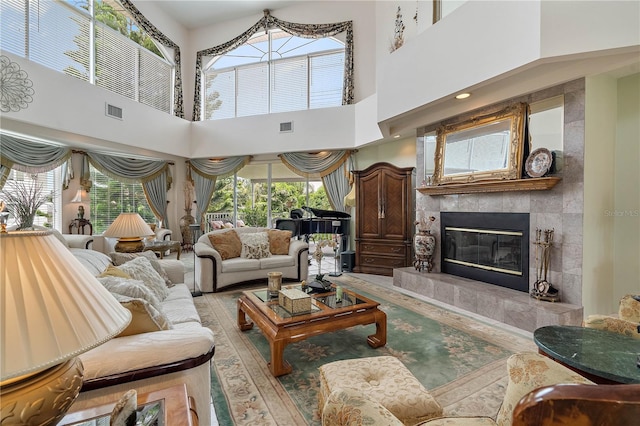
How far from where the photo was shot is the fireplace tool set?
319cm

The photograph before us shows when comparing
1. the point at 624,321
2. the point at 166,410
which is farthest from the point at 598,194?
the point at 166,410

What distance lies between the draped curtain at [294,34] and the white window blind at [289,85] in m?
0.65

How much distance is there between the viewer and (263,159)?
7703 mm

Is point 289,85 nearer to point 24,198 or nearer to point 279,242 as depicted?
point 279,242

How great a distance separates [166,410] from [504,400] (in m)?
1.31

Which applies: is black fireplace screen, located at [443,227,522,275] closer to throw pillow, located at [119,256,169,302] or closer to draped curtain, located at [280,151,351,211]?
draped curtain, located at [280,151,351,211]

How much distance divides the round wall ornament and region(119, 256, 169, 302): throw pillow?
12.2 feet

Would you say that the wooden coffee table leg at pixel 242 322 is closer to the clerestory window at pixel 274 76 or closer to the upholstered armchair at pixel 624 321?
the upholstered armchair at pixel 624 321

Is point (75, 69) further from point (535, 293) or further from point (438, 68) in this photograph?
point (535, 293)

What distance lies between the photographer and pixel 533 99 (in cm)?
340

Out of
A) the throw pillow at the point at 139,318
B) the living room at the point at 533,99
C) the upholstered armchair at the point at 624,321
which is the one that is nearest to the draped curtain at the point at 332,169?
the living room at the point at 533,99

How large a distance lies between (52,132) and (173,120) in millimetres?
2598

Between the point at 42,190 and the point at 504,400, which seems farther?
the point at 42,190

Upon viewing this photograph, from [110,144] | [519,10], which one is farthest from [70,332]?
[110,144]
